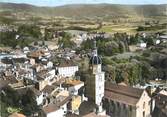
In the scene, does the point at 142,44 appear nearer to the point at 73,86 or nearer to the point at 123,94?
the point at 73,86

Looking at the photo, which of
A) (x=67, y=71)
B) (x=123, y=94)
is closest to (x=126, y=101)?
Result: (x=123, y=94)

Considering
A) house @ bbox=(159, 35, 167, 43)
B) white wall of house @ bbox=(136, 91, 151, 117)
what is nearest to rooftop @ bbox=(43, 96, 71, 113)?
white wall of house @ bbox=(136, 91, 151, 117)

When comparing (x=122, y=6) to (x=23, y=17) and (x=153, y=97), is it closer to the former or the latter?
(x=23, y=17)

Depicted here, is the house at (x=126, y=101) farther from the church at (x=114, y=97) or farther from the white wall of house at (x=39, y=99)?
the white wall of house at (x=39, y=99)

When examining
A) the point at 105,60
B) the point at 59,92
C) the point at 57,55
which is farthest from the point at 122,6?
the point at 57,55

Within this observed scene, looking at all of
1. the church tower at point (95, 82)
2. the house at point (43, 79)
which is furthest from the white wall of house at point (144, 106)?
the house at point (43, 79)

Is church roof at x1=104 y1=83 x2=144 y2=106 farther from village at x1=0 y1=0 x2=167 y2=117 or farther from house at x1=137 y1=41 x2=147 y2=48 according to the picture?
house at x1=137 y1=41 x2=147 y2=48
